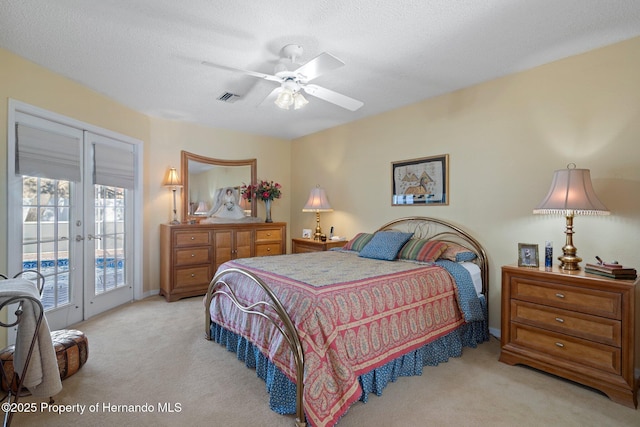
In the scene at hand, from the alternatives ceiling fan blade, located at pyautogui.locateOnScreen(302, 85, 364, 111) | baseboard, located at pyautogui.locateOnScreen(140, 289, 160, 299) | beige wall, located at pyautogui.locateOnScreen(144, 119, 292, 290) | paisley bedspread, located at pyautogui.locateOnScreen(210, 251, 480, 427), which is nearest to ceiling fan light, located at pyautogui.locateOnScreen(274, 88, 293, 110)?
ceiling fan blade, located at pyautogui.locateOnScreen(302, 85, 364, 111)

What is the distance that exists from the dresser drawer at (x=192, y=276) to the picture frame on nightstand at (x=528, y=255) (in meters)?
3.89

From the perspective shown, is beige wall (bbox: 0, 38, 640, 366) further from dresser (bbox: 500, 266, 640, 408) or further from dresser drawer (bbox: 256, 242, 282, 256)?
dresser drawer (bbox: 256, 242, 282, 256)

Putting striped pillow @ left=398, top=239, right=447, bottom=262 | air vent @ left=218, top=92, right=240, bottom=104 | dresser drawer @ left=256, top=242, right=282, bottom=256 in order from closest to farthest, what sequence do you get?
striped pillow @ left=398, top=239, right=447, bottom=262 < air vent @ left=218, top=92, right=240, bottom=104 < dresser drawer @ left=256, top=242, right=282, bottom=256

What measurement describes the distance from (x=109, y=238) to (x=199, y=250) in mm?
1099

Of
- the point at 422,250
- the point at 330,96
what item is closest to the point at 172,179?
the point at 330,96

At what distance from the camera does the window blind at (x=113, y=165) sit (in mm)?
3736

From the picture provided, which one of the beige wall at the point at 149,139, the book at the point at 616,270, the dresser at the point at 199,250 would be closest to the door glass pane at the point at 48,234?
the beige wall at the point at 149,139

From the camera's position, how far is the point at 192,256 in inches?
176

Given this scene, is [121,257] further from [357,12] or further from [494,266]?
[494,266]

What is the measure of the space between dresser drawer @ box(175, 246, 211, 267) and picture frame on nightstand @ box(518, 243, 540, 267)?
3858 mm

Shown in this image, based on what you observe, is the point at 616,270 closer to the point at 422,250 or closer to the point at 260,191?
the point at 422,250

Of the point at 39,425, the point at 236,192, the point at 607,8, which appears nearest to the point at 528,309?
the point at 607,8

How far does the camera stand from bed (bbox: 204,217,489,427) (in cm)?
185

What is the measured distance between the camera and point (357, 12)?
7.10 ft
